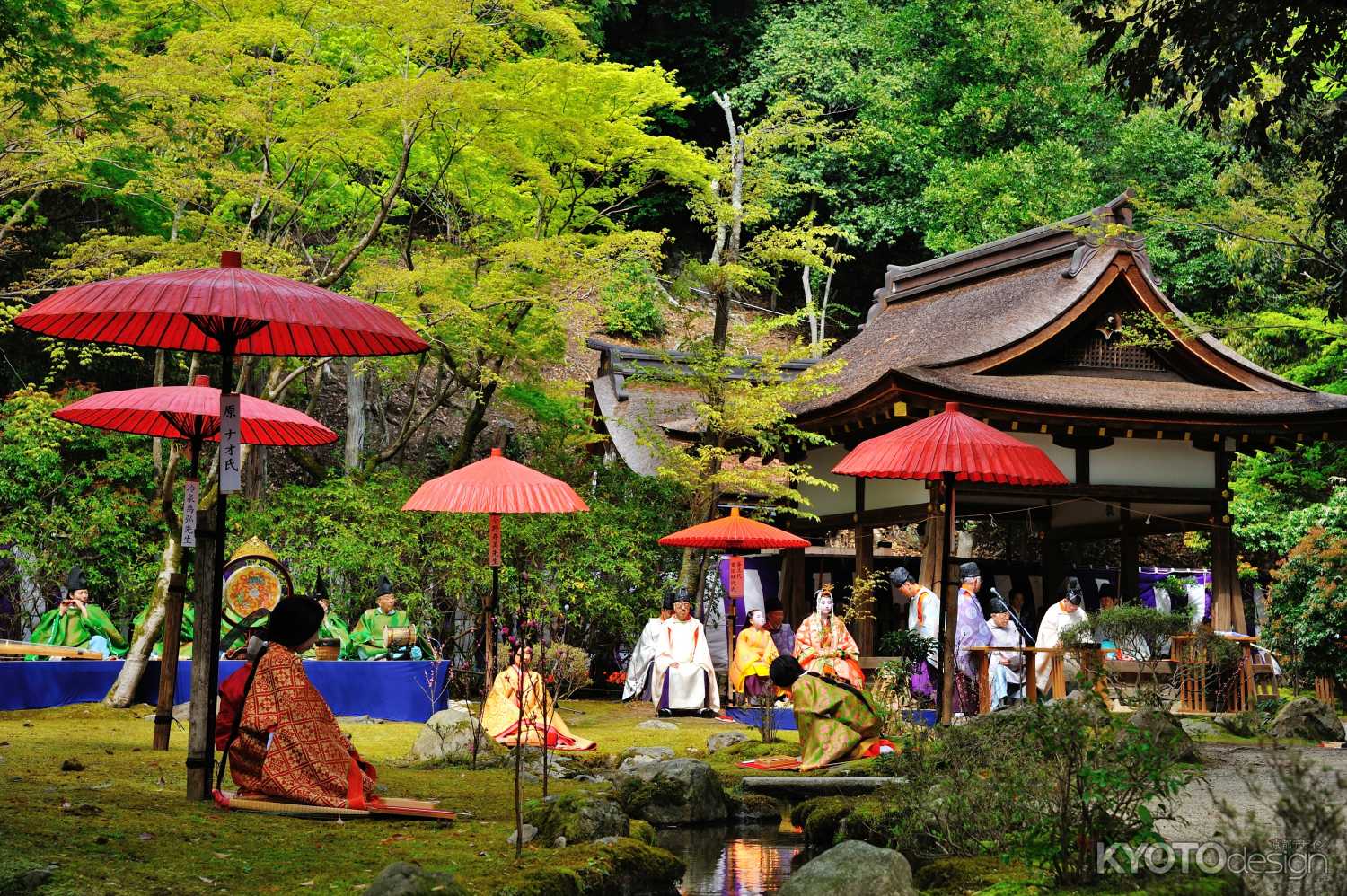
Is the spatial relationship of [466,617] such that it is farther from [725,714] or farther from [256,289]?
[256,289]

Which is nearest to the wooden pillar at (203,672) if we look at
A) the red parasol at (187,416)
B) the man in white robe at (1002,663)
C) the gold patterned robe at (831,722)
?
the red parasol at (187,416)

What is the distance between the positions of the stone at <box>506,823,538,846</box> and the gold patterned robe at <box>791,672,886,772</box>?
3298 millimetres

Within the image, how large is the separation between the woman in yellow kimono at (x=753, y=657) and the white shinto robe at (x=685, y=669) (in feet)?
1.09

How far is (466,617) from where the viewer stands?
52.0 feet

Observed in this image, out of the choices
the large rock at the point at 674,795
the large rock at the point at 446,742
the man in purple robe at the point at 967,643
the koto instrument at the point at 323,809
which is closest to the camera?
the koto instrument at the point at 323,809

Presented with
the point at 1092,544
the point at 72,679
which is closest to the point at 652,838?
the point at 72,679

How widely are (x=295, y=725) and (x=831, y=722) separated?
4234 millimetres

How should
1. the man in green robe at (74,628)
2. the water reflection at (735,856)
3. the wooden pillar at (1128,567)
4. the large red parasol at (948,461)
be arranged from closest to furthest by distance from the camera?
the water reflection at (735,856) < the large red parasol at (948,461) < the man in green robe at (74,628) < the wooden pillar at (1128,567)

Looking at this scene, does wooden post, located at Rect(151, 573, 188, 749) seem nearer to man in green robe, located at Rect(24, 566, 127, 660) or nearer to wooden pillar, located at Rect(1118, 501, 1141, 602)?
man in green robe, located at Rect(24, 566, 127, 660)

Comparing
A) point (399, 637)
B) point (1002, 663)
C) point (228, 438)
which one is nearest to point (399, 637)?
point (399, 637)

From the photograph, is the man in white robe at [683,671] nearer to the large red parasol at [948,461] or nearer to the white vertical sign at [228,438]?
the large red parasol at [948,461]

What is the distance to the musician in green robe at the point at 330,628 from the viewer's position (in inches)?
500

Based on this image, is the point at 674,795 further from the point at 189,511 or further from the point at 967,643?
the point at 967,643

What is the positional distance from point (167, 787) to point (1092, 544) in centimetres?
2155
